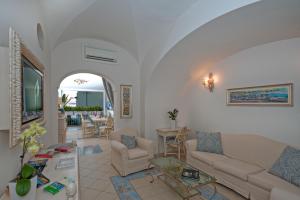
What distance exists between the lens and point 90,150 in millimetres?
4684

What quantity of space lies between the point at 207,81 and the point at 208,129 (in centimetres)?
135

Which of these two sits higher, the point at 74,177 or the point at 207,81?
the point at 207,81

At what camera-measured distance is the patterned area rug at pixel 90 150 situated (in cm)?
439

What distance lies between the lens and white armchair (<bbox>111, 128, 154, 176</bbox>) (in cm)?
293

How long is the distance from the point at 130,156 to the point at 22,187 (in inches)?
86.0

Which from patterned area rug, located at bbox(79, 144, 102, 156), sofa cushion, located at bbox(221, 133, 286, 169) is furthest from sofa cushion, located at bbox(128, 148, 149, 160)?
patterned area rug, located at bbox(79, 144, 102, 156)

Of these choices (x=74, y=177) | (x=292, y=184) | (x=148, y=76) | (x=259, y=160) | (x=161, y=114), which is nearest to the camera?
(x=74, y=177)

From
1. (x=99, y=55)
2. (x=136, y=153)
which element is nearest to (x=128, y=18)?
(x=99, y=55)

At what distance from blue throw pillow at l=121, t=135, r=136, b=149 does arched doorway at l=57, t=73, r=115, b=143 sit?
3457 millimetres

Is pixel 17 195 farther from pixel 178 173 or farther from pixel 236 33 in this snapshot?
pixel 236 33

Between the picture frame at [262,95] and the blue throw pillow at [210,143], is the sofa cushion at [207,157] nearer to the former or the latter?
the blue throw pillow at [210,143]

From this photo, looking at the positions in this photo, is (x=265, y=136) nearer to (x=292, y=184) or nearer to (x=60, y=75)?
(x=292, y=184)

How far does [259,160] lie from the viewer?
2.54 m

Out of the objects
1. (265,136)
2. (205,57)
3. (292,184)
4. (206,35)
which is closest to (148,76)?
(205,57)
